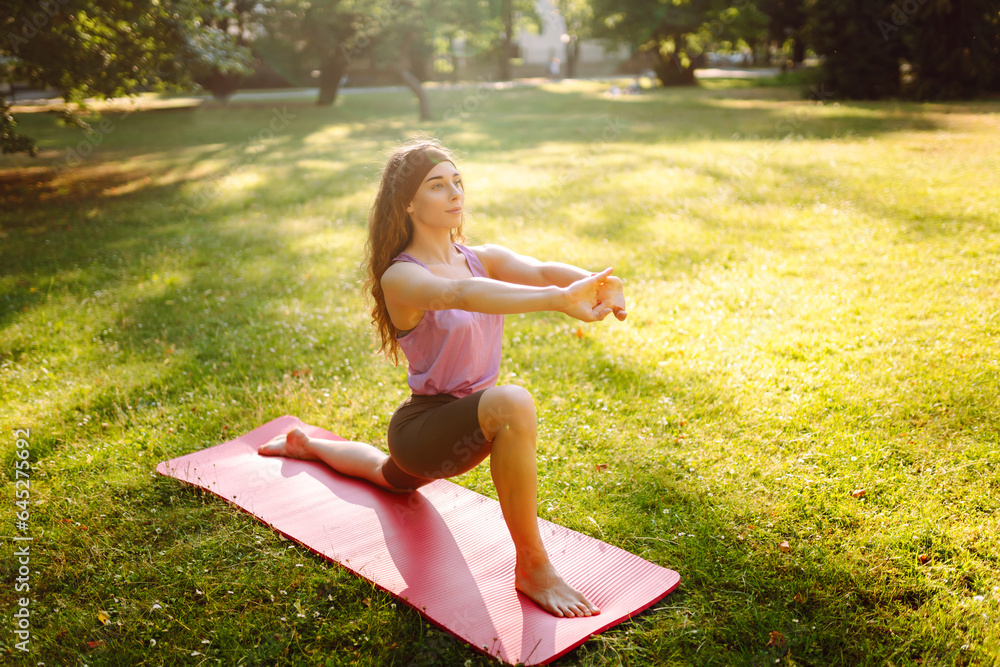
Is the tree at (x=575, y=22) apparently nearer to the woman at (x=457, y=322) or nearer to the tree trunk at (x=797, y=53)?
the tree trunk at (x=797, y=53)

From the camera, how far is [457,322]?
295 centimetres

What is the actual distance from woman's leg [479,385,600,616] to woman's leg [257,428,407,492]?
3.56ft

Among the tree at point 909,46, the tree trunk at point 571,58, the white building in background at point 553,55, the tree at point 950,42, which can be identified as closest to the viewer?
the tree at point 950,42

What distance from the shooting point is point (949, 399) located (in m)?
4.30

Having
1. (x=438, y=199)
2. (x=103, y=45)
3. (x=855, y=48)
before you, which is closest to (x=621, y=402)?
(x=438, y=199)

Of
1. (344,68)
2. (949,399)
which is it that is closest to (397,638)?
(949,399)

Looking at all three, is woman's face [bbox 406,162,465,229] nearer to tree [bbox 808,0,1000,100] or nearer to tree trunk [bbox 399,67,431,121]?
tree trunk [bbox 399,67,431,121]

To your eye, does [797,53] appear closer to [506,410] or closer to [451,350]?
[451,350]

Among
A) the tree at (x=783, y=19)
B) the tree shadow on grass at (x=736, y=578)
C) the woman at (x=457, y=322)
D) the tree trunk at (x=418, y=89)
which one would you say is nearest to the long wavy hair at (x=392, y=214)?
the woman at (x=457, y=322)

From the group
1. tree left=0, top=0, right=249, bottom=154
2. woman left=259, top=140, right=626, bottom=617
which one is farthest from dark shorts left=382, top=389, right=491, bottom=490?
tree left=0, top=0, right=249, bottom=154

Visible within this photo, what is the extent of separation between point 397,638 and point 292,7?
26.2m

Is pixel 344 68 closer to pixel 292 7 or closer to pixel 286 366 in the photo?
pixel 292 7

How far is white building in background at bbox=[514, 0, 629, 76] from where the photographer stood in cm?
5397

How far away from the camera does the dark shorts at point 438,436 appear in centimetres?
276
